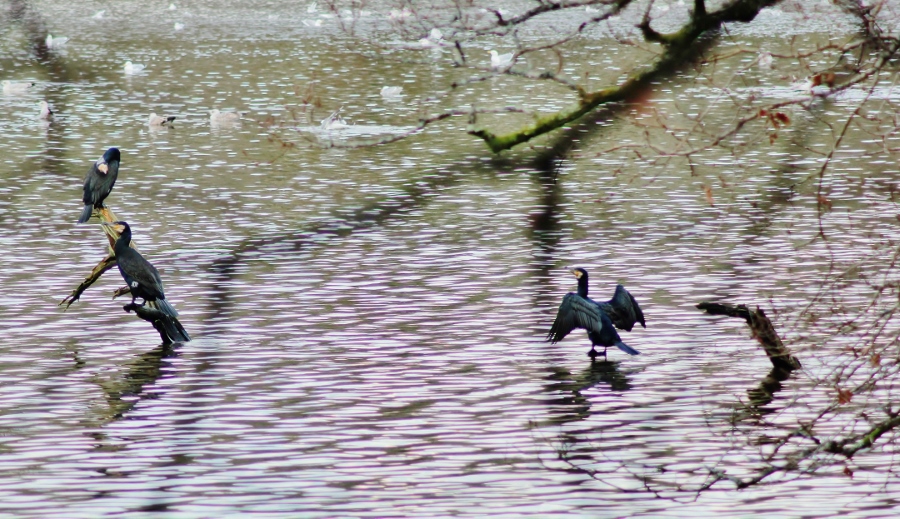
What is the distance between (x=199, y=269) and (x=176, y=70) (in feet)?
87.3

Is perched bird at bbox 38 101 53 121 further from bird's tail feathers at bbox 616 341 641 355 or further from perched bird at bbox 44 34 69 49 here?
bird's tail feathers at bbox 616 341 641 355

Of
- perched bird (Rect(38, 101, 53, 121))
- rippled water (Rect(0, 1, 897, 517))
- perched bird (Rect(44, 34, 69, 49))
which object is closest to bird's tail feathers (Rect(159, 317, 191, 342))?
rippled water (Rect(0, 1, 897, 517))

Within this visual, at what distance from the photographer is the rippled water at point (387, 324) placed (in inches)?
419

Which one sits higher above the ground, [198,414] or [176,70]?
[198,414]

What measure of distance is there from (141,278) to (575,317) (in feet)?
15.0

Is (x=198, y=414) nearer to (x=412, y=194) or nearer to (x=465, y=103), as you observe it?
(x=412, y=194)

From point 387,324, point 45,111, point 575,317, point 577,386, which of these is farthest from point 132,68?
point 577,386

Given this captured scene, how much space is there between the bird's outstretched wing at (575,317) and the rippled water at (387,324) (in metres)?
0.27

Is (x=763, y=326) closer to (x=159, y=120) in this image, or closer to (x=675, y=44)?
(x=675, y=44)

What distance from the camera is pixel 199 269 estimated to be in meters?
19.1

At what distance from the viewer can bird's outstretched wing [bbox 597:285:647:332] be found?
47.8ft

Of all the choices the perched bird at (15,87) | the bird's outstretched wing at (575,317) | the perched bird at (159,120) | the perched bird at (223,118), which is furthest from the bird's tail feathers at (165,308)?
the perched bird at (15,87)

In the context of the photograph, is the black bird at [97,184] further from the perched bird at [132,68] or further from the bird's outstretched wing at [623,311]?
the perched bird at [132,68]

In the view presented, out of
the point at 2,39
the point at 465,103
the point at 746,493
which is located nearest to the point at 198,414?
the point at 746,493
